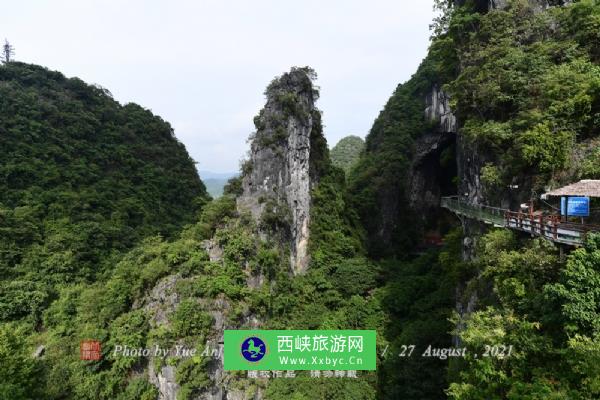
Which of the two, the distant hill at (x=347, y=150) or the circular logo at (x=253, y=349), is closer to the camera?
the circular logo at (x=253, y=349)

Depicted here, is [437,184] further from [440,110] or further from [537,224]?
[537,224]

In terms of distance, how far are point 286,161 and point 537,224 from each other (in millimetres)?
14162

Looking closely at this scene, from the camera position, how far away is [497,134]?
1248 cm

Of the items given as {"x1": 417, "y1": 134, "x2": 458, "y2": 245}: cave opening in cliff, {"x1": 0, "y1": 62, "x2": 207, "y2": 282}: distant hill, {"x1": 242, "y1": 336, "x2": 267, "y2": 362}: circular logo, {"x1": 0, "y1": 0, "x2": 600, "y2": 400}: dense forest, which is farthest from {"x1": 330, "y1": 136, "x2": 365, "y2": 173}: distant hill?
{"x1": 242, "y1": 336, "x2": 267, "y2": 362}: circular logo

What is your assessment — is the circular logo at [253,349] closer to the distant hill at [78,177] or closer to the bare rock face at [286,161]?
the bare rock face at [286,161]

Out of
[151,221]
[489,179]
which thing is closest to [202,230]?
[151,221]

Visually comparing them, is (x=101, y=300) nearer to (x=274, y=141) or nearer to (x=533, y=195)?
(x=274, y=141)

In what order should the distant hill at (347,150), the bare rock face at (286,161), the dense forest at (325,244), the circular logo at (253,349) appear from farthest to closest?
the distant hill at (347,150) < the bare rock face at (286,161) < the circular logo at (253,349) < the dense forest at (325,244)

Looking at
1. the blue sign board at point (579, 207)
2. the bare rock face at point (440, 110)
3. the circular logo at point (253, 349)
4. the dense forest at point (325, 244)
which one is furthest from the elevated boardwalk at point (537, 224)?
the bare rock face at point (440, 110)

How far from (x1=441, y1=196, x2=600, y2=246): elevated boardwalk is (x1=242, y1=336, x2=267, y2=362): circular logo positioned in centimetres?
949

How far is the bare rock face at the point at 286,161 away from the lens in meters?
20.4

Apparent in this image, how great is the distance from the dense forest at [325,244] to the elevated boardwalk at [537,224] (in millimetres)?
A: 451

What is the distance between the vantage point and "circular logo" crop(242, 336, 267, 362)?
13.4 m

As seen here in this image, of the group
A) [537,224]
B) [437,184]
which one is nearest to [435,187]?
[437,184]
